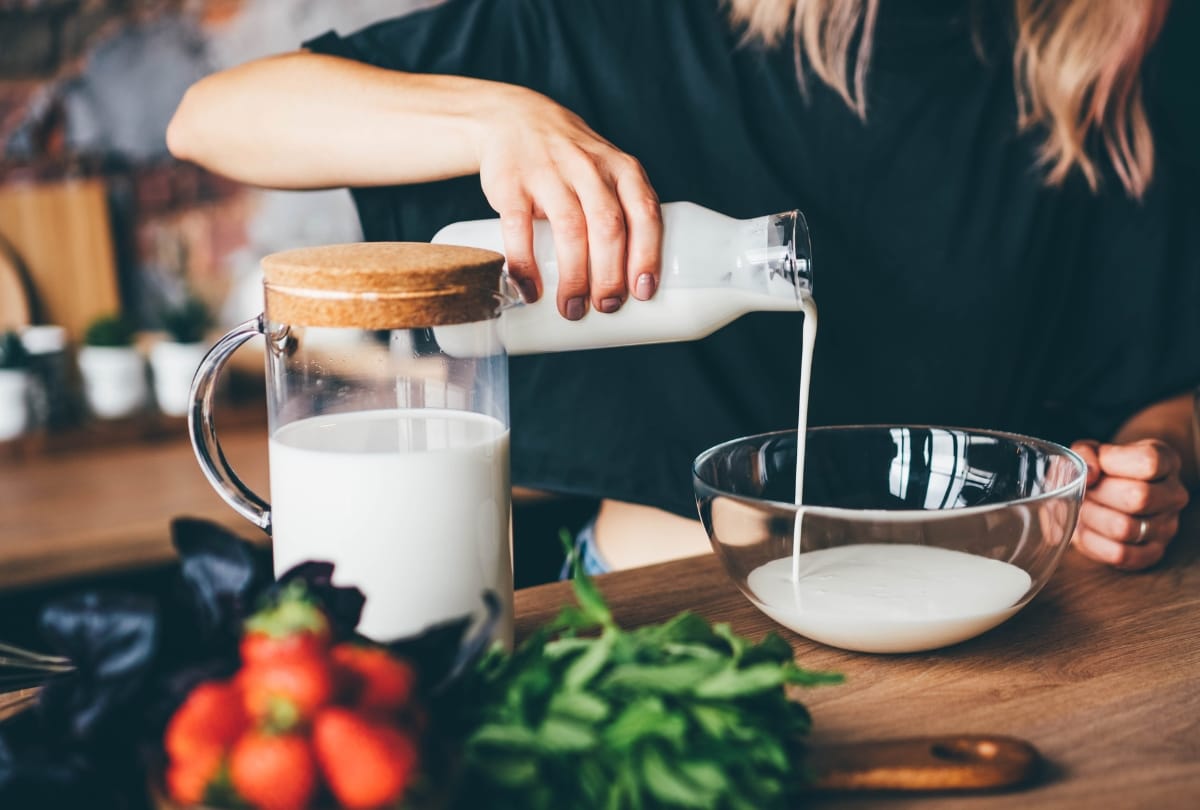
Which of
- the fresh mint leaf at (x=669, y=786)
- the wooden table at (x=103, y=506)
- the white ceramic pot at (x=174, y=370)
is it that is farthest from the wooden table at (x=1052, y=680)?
the white ceramic pot at (x=174, y=370)

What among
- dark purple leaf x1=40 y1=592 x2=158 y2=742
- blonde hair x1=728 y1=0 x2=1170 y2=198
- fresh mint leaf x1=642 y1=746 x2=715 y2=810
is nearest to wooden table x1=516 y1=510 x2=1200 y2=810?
fresh mint leaf x1=642 y1=746 x2=715 y2=810

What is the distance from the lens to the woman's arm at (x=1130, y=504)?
2.99ft

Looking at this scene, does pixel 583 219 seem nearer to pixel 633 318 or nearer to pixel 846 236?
pixel 633 318

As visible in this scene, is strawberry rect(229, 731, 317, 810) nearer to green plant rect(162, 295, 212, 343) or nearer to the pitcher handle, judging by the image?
the pitcher handle

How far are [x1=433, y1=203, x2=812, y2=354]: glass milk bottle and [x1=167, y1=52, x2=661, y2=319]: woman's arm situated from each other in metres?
0.02

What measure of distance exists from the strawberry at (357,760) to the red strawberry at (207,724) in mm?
36

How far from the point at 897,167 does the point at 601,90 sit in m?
0.35

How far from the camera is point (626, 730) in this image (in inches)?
19.4

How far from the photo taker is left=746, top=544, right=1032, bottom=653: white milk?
2.31ft

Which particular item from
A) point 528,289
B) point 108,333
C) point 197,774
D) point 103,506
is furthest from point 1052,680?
point 108,333

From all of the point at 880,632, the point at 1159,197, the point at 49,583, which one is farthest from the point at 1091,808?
the point at 49,583

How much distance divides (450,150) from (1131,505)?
0.64m

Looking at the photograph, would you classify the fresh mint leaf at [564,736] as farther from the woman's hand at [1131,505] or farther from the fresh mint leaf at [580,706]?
the woman's hand at [1131,505]

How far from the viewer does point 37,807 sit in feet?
1.58
